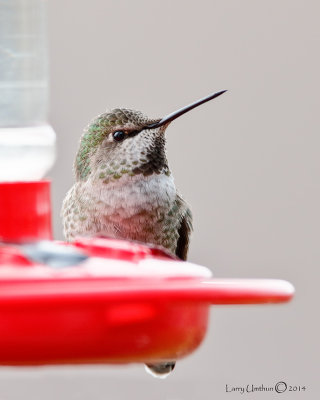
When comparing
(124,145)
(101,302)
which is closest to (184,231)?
(124,145)

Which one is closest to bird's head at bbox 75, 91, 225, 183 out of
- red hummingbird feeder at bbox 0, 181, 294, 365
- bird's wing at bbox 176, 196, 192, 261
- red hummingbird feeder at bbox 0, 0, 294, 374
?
bird's wing at bbox 176, 196, 192, 261

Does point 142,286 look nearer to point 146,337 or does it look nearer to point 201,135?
point 146,337

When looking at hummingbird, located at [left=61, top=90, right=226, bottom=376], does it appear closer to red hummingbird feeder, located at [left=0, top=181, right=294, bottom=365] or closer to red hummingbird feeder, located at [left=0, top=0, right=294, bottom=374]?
red hummingbird feeder, located at [left=0, top=0, right=294, bottom=374]

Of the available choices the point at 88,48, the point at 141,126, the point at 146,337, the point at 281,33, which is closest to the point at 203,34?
the point at 281,33

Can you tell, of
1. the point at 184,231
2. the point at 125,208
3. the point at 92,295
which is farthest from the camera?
the point at 184,231

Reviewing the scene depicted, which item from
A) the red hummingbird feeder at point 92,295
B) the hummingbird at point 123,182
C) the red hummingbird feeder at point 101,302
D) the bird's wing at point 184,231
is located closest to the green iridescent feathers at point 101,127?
the hummingbird at point 123,182

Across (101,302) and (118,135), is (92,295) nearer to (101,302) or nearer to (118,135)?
(101,302)

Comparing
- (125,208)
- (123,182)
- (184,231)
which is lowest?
(184,231)
